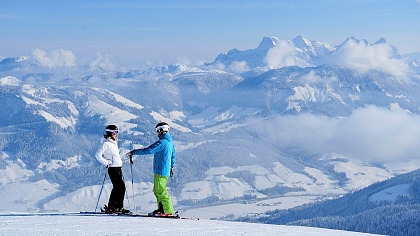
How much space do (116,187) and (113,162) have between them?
2.64 feet

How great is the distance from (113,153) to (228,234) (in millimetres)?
4432

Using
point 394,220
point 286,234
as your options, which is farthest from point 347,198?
point 286,234

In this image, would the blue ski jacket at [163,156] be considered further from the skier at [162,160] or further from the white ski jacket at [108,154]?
the white ski jacket at [108,154]

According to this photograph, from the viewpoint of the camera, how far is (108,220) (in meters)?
14.5

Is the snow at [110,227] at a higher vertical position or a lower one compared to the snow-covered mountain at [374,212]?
lower

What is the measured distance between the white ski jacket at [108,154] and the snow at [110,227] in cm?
163

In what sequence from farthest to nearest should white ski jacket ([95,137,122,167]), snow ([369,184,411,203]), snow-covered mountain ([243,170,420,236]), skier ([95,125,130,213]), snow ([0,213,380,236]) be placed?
snow ([369,184,411,203]) < snow-covered mountain ([243,170,420,236]) < skier ([95,125,130,213]) < white ski jacket ([95,137,122,167]) < snow ([0,213,380,236])

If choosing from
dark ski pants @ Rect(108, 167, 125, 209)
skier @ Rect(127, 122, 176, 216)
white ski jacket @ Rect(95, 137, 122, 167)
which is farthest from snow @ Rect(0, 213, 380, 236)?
white ski jacket @ Rect(95, 137, 122, 167)

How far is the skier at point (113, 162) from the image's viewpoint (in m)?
15.4

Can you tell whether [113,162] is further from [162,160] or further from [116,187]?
A: [162,160]

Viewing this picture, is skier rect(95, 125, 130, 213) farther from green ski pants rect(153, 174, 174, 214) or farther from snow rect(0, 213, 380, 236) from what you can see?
green ski pants rect(153, 174, 174, 214)

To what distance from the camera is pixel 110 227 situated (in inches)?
520

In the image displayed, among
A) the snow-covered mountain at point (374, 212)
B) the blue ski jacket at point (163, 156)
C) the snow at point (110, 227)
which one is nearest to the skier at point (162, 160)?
the blue ski jacket at point (163, 156)

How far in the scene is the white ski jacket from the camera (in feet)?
50.1
